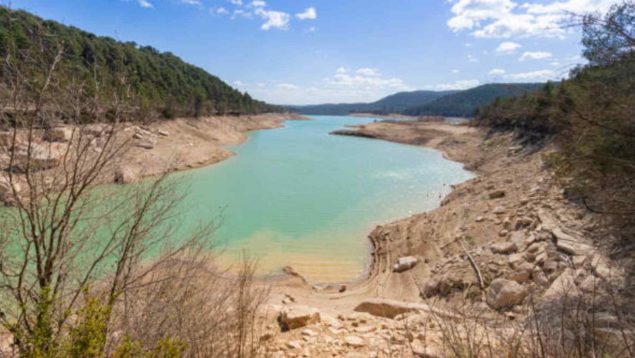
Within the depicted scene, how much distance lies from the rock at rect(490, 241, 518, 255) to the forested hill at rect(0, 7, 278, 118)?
747 centimetres

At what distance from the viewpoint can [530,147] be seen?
65.4 feet

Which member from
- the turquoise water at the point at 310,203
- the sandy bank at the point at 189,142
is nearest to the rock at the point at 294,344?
the turquoise water at the point at 310,203

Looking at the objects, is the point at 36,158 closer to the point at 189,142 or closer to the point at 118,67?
the point at 118,67

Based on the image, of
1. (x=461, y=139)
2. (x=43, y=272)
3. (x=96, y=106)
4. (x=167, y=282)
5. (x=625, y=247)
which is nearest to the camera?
(x=43, y=272)

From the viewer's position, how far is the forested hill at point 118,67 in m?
3.35

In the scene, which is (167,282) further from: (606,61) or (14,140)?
(606,61)

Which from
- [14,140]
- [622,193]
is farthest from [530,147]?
[14,140]

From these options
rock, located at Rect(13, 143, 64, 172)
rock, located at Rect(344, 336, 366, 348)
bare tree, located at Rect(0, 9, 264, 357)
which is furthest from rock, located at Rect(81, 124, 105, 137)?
rock, located at Rect(344, 336, 366, 348)

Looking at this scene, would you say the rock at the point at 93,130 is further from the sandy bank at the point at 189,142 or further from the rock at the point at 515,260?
→ the rock at the point at 515,260

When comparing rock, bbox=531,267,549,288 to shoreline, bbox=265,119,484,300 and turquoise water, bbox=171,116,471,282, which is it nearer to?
shoreline, bbox=265,119,484,300

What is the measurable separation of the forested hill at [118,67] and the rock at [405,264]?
6.63 m

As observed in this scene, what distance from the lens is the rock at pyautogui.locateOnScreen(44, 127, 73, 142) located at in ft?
11.5

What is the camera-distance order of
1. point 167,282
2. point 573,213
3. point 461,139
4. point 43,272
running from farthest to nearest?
point 461,139 → point 573,213 → point 167,282 → point 43,272

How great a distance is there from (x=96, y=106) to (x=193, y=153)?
2028 centimetres
